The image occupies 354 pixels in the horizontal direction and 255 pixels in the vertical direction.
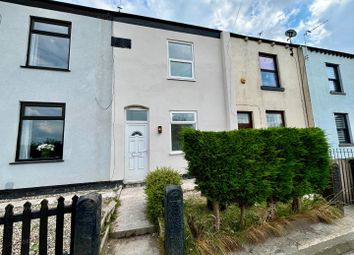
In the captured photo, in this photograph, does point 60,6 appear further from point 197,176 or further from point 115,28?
point 197,176

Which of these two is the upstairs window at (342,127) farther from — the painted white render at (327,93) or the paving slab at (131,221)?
the paving slab at (131,221)

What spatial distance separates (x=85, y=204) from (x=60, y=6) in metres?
8.25

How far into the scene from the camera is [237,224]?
132 inches

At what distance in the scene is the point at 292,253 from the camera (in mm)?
2723

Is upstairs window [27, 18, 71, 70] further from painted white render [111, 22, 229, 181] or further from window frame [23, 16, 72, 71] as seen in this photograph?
painted white render [111, 22, 229, 181]

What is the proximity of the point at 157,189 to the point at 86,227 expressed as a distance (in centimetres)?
162

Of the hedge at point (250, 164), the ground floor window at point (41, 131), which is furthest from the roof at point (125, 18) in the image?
the hedge at point (250, 164)

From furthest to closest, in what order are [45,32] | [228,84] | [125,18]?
1. [228,84]
2. [125,18]
3. [45,32]

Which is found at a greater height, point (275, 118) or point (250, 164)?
point (275, 118)

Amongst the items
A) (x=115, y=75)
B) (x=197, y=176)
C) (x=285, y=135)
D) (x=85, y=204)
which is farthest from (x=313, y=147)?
(x=115, y=75)

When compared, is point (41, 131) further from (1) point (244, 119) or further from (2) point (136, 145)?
(1) point (244, 119)

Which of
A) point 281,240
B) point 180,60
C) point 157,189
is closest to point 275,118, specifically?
point 180,60

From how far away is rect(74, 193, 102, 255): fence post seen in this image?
199 cm

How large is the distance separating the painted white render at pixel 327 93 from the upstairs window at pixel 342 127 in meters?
0.17
